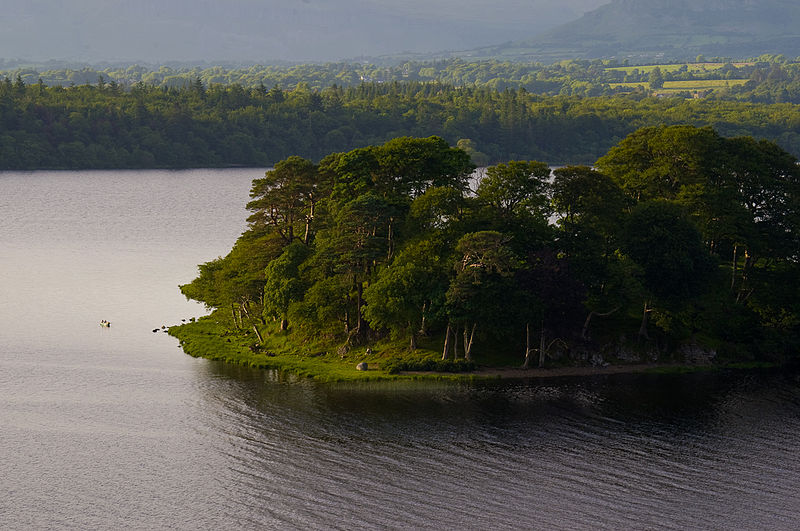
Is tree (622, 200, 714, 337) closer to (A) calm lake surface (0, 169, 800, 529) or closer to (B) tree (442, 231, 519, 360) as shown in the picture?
(A) calm lake surface (0, 169, 800, 529)

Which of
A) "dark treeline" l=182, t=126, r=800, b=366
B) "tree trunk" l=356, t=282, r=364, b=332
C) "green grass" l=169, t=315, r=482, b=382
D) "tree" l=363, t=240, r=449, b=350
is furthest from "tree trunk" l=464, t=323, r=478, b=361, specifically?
"tree trunk" l=356, t=282, r=364, b=332

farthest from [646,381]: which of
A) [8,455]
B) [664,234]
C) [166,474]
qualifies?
[8,455]

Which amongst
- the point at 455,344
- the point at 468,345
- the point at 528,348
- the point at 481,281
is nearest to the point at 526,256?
the point at 481,281

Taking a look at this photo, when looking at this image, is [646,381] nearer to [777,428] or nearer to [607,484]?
[777,428]

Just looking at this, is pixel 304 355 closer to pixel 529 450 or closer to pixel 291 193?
pixel 291 193

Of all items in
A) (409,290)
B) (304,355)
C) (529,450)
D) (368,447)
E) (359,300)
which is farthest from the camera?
(304,355)

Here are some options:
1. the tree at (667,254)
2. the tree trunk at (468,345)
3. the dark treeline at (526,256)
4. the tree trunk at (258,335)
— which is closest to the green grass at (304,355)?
the tree trunk at (258,335)
